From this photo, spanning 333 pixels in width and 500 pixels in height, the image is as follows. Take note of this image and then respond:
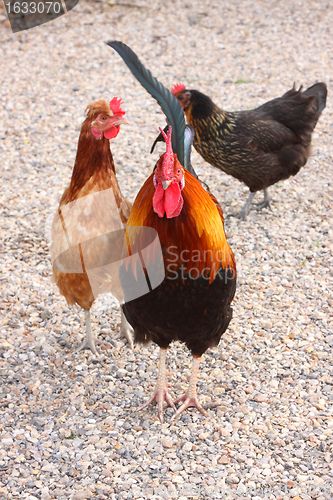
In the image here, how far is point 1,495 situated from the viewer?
2.98 m

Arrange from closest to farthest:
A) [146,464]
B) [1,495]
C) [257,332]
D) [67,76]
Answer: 1. [1,495]
2. [146,464]
3. [257,332]
4. [67,76]

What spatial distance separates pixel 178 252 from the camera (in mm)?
2861

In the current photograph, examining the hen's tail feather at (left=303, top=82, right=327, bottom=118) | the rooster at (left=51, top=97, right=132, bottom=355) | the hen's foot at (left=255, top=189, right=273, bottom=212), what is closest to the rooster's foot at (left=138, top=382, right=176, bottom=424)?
the rooster at (left=51, top=97, right=132, bottom=355)

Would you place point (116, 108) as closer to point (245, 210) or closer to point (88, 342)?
point (88, 342)

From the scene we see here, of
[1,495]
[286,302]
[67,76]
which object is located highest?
[67,76]

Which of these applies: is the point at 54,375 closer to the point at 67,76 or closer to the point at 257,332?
the point at 257,332

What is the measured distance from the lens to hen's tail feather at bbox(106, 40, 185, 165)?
9.86 ft

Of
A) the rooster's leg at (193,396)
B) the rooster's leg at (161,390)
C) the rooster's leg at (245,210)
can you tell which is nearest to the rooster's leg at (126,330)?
the rooster's leg at (161,390)

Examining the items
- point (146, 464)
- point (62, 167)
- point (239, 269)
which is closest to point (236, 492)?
point (146, 464)

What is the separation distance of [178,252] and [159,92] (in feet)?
3.48

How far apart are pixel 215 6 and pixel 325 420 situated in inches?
423

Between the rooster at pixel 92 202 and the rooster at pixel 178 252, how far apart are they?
40cm

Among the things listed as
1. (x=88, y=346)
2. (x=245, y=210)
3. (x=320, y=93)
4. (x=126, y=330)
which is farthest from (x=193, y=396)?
(x=320, y=93)

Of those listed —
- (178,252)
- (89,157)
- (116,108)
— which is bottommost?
(178,252)
